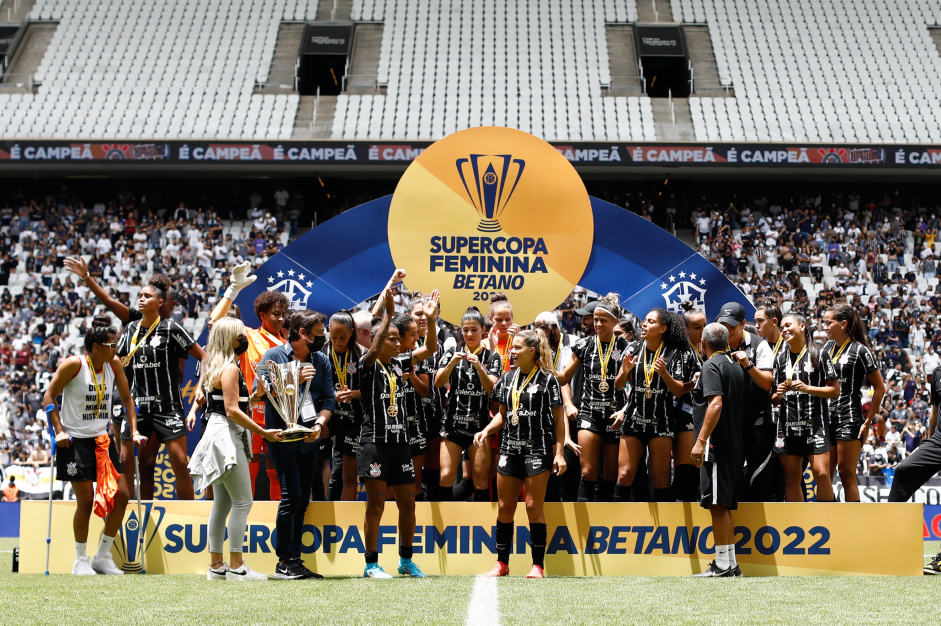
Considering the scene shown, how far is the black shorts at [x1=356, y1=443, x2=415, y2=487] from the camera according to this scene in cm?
658

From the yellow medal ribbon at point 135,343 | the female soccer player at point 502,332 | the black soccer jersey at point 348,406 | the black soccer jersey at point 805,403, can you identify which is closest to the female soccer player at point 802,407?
the black soccer jersey at point 805,403

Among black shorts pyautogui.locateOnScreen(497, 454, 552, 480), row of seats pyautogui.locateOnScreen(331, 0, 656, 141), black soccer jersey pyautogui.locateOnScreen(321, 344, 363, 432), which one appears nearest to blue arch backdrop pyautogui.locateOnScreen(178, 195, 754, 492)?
black soccer jersey pyautogui.locateOnScreen(321, 344, 363, 432)

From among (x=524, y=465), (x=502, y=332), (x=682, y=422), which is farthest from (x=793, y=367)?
(x=524, y=465)

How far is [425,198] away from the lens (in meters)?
9.48

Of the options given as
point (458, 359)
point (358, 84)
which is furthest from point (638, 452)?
point (358, 84)

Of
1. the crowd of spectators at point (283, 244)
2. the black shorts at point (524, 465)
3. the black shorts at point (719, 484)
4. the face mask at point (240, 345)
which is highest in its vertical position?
the crowd of spectators at point (283, 244)

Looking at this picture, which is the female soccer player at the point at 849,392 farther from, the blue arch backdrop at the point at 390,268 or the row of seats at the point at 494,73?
the row of seats at the point at 494,73

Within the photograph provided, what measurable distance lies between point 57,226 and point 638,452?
20012 millimetres

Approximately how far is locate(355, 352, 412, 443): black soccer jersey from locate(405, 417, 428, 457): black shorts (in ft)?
0.42

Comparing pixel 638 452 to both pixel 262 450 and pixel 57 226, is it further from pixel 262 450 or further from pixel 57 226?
pixel 57 226

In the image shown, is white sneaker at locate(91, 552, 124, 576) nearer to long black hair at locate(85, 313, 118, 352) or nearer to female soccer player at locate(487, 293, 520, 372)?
long black hair at locate(85, 313, 118, 352)

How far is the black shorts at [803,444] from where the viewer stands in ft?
24.7

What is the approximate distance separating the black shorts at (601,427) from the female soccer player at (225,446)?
262 cm

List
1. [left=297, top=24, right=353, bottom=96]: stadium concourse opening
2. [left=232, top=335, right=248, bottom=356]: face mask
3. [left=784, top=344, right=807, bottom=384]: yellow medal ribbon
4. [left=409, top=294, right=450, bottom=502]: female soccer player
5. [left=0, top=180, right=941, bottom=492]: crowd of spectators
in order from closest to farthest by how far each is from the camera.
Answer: [left=232, top=335, right=248, bottom=356]: face mask, [left=784, top=344, right=807, bottom=384]: yellow medal ribbon, [left=409, top=294, right=450, bottom=502]: female soccer player, [left=0, top=180, right=941, bottom=492]: crowd of spectators, [left=297, top=24, right=353, bottom=96]: stadium concourse opening
